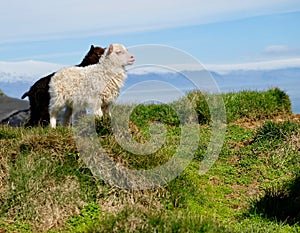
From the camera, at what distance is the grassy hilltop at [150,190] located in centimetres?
662

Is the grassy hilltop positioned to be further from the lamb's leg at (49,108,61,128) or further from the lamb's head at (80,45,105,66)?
the lamb's head at (80,45,105,66)

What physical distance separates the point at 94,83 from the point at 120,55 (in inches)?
23.2

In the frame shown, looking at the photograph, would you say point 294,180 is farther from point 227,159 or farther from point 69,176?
point 69,176

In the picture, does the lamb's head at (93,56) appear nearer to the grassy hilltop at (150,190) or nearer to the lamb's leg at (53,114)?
the lamb's leg at (53,114)

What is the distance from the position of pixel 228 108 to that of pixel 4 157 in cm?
476

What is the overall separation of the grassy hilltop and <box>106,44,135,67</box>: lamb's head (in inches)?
46.4

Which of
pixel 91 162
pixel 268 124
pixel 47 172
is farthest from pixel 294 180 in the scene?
pixel 47 172

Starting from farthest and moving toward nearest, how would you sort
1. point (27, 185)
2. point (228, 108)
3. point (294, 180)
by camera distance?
point (228, 108)
point (294, 180)
point (27, 185)

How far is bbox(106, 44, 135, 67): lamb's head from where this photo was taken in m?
9.30

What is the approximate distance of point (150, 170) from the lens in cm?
780

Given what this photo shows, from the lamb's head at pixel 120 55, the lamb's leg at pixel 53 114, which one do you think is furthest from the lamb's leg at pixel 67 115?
the lamb's head at pixel 120 55

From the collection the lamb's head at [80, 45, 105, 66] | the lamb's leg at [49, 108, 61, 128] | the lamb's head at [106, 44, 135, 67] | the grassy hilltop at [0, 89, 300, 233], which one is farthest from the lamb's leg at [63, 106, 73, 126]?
the lamb's head at [106, 44, 135, 67]

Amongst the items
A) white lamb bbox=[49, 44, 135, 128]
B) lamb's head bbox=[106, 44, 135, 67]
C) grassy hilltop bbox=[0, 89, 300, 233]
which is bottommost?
grassy hilltop bbox=[0, 89, 300, 233]

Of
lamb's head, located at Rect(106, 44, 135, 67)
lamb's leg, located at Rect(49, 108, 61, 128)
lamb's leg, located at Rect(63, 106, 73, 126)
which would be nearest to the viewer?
lamb's head, located at Rect(106, 44, 135, 67)
